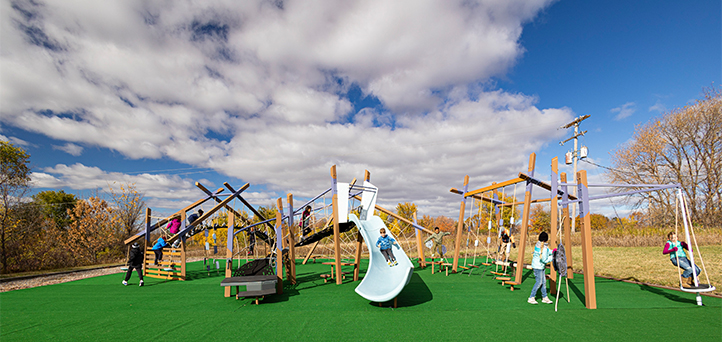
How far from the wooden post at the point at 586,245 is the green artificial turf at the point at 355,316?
29 cm

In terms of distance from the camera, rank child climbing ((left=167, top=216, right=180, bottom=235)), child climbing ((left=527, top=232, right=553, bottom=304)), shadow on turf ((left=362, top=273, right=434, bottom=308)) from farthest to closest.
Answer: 1. child climbing ((left=167, top=216, right=180, bottom=235))
2. shadow on turf ((left=362, top=273, right=434, bottom=308))
3. child climbing ((left=527, top=232, right=553, bottom=304))

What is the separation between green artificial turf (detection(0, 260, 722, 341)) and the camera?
5.05 metres

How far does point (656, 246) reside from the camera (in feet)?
58.5

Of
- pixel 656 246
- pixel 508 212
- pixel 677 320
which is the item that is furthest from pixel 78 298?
pixel 508 212

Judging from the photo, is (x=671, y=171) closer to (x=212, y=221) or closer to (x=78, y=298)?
(x=212, y=221)

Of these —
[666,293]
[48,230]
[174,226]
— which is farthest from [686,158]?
[48,230]

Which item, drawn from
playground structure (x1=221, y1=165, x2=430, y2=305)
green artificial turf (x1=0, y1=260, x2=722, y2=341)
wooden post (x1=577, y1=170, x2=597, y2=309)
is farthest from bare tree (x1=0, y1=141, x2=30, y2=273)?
wooden post (x1=577, y1=170, x2=597, y2=309)

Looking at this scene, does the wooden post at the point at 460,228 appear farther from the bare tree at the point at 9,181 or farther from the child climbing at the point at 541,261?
the bare tree at the point at 9,181

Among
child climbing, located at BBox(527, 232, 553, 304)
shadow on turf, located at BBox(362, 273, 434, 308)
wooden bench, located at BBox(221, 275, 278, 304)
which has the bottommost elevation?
shadow on turf, located at BBox(362, 273, 434, 308)

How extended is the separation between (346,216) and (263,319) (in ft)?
15.3

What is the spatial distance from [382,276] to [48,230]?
25.5 meters

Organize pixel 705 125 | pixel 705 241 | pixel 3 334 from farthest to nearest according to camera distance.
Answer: pixel 705 125, pixel 705 241, pixel 3 334

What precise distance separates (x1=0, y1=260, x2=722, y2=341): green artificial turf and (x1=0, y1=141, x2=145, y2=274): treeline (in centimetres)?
1078

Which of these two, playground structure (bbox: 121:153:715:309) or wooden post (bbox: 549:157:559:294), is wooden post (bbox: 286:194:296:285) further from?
wooden post (bbox: 549:157:559:294)
